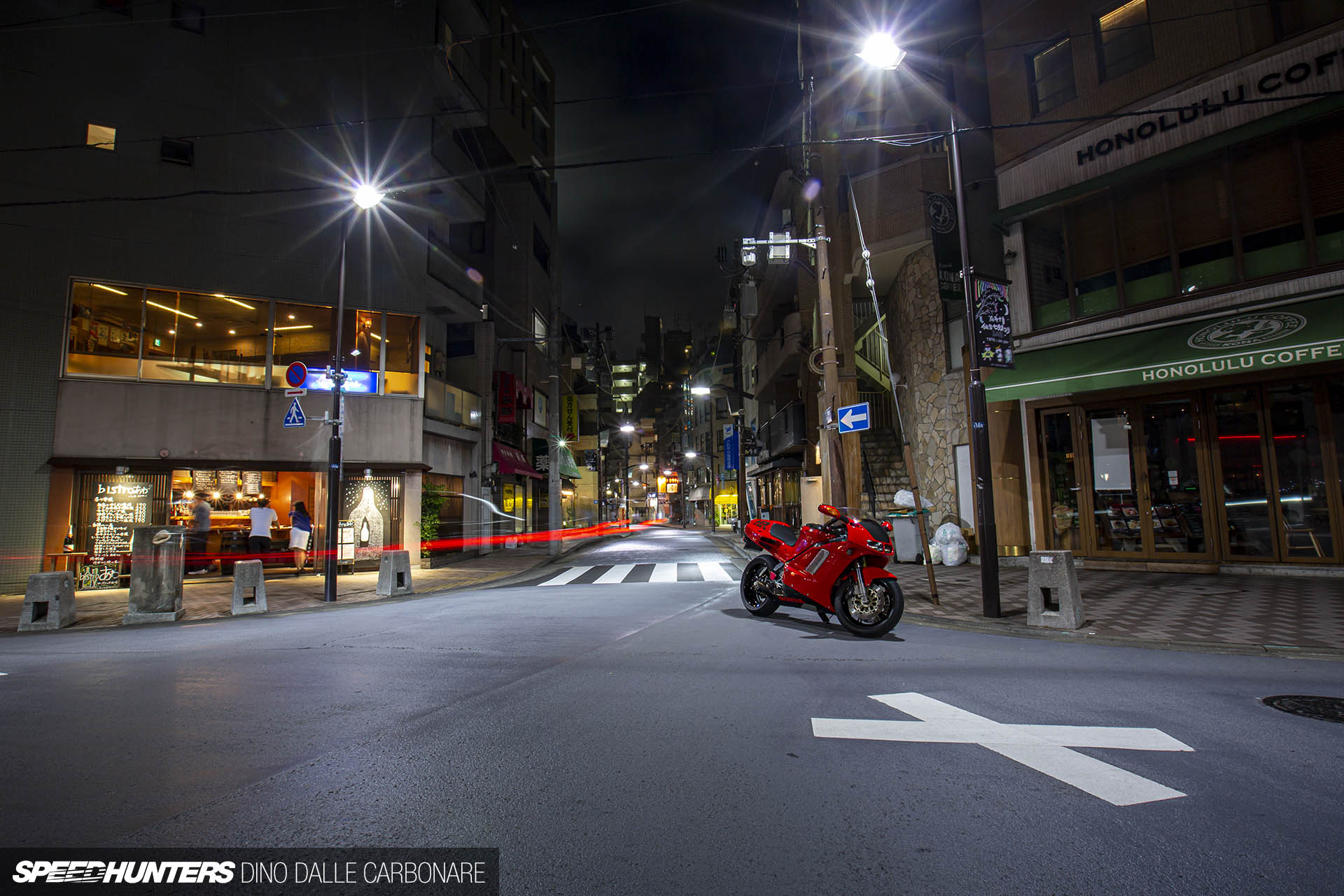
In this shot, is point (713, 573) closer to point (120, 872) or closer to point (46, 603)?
point (46, 603)

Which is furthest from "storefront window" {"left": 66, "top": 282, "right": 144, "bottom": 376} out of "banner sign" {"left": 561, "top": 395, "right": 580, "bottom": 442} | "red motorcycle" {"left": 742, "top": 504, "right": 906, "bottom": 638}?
"banner sign" {"left": 561, "top": 395, "right": 580, "bottom": 442}

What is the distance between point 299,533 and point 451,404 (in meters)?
7.33

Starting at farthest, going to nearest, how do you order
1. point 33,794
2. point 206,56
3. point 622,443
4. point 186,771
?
1. point 622,443
2. point 206,56
3. point 186,771
4. point 33,794

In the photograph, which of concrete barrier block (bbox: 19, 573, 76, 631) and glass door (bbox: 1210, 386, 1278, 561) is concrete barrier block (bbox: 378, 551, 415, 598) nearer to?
concrete barrier block (bbox: 19, 573, 76, 631)

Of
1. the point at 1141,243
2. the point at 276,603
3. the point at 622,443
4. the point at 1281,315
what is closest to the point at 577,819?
the point at 276,603

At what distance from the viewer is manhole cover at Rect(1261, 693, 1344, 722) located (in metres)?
4.57

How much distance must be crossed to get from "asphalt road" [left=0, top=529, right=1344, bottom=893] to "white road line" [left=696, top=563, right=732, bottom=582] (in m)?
7.42

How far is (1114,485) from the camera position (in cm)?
1334

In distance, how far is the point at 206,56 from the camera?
17.0 meters

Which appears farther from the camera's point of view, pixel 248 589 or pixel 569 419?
pixel 569 419

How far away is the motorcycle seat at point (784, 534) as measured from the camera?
9016 mm

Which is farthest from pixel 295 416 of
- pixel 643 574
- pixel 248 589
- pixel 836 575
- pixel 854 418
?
pixel 836 575

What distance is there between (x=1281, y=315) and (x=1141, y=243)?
3187 millimetres

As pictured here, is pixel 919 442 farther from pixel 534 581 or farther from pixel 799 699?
pixel 799 699
